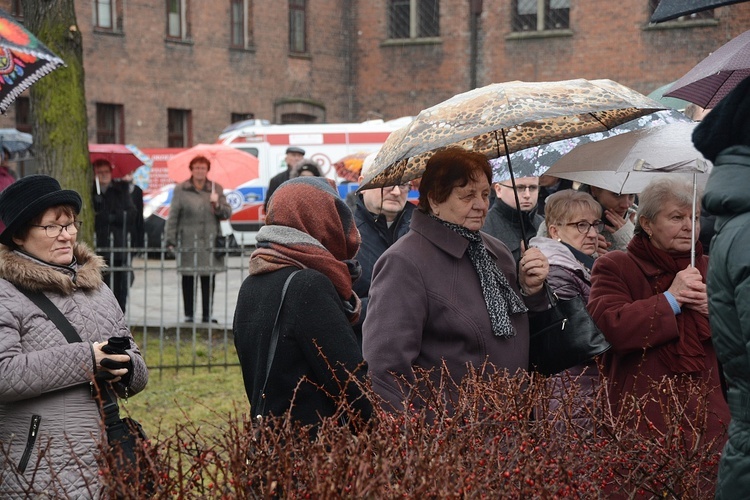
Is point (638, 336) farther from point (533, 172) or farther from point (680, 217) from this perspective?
point (533, 172)

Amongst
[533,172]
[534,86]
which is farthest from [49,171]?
[534,86]

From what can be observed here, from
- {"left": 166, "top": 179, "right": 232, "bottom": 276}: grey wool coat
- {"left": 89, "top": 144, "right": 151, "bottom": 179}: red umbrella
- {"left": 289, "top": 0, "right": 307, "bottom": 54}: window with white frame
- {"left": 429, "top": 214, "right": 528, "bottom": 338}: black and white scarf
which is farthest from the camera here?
{"left": 289, "top": 0, "right": 307, "bottom": 54}: window with white frame

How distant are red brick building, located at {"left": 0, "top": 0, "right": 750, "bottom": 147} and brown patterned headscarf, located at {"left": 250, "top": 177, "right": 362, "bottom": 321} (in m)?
23.3

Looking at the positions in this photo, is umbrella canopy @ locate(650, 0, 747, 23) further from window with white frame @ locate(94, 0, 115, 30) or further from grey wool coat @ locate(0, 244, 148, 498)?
window with white frame @ locate(94, 0, 115, 30)

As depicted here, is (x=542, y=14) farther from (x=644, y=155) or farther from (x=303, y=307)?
(x=303, y=307)

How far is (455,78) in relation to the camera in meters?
30.9

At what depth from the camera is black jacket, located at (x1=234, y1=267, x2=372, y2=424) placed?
410 cm

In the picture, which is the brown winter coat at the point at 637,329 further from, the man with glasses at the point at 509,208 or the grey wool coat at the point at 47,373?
the man with glasses at the point at 509,208

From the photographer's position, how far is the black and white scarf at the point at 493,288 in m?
4.44

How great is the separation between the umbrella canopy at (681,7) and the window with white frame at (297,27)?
28.4m

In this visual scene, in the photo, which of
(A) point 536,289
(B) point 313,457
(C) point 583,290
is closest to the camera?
(B) point 313,457

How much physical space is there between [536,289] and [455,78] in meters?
26.7

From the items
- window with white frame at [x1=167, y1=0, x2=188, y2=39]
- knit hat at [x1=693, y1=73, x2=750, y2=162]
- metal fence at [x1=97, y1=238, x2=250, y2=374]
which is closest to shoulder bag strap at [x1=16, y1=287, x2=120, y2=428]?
knit hat at [x1=693, y1=73, x2=750, y2=162]

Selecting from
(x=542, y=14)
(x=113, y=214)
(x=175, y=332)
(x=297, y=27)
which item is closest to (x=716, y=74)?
(x=175, y=332)
